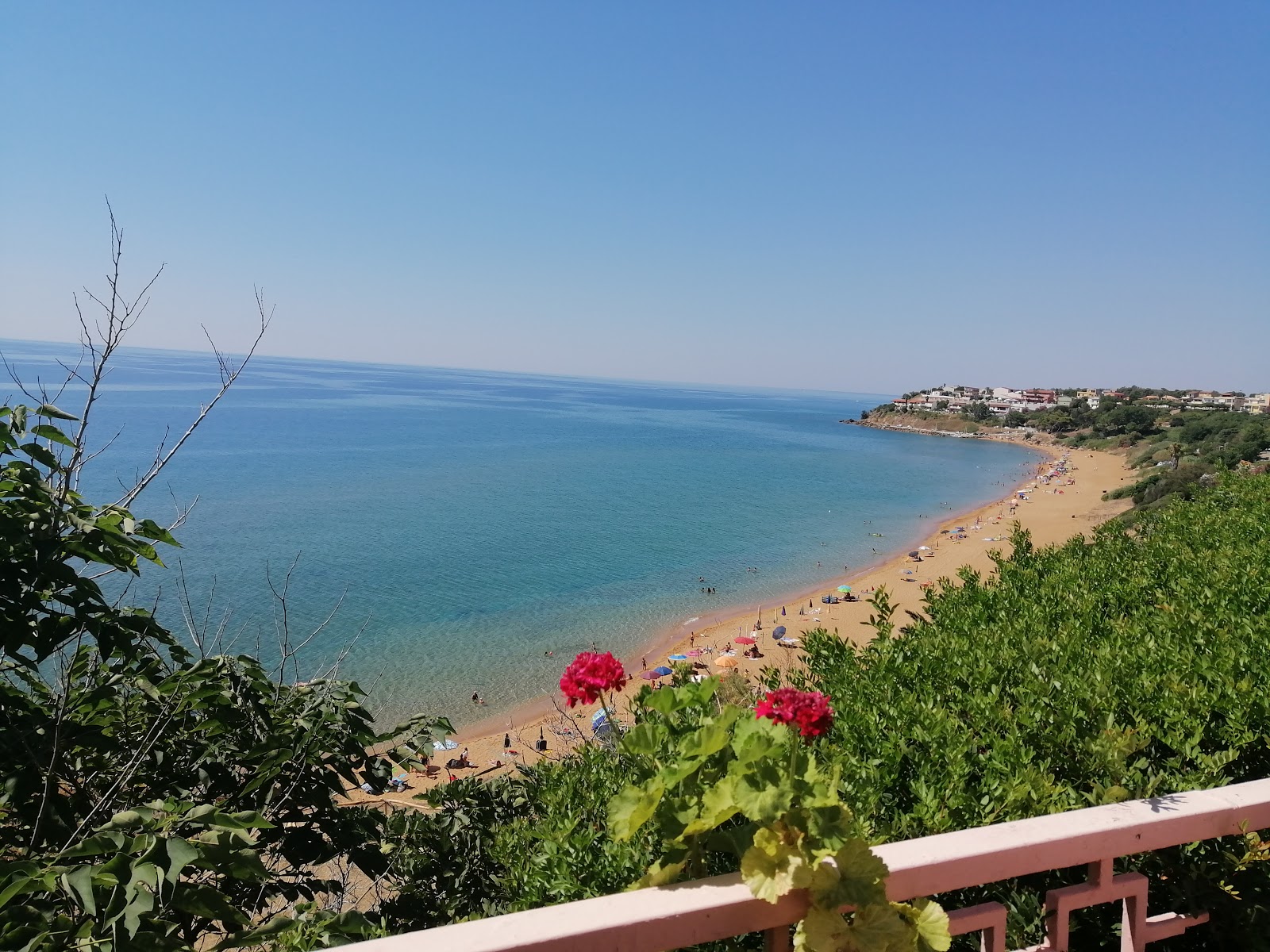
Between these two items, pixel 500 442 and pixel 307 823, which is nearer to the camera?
pixel 307 823

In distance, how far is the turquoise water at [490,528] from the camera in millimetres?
20828

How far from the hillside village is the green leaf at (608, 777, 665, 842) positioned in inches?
4926

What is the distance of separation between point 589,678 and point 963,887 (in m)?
1.44

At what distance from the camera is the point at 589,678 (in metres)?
2.63

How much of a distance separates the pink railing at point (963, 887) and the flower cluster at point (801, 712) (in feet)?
2.19

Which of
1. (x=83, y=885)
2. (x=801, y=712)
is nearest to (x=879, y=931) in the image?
(x=801, y=712)

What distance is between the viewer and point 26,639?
2.33 metres

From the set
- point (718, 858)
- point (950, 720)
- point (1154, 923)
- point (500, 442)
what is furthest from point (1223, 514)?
point (500, 442)

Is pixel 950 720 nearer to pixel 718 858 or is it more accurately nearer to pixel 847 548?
pixel 718 858

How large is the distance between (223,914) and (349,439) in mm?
77122

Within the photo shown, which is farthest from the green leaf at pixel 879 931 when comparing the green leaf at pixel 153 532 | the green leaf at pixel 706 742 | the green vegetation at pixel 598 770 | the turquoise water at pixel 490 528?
the turquoise water at pixel 490 528

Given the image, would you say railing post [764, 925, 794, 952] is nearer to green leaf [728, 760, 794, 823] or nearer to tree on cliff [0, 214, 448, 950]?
green leaf [728, 760, 794, 823]

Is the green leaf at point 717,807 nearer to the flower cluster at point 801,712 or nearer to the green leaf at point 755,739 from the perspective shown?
the green leaf at point 755,739

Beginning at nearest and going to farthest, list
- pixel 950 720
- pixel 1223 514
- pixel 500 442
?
pixel 950 720, pixel 1223 514, pixel 500 442
